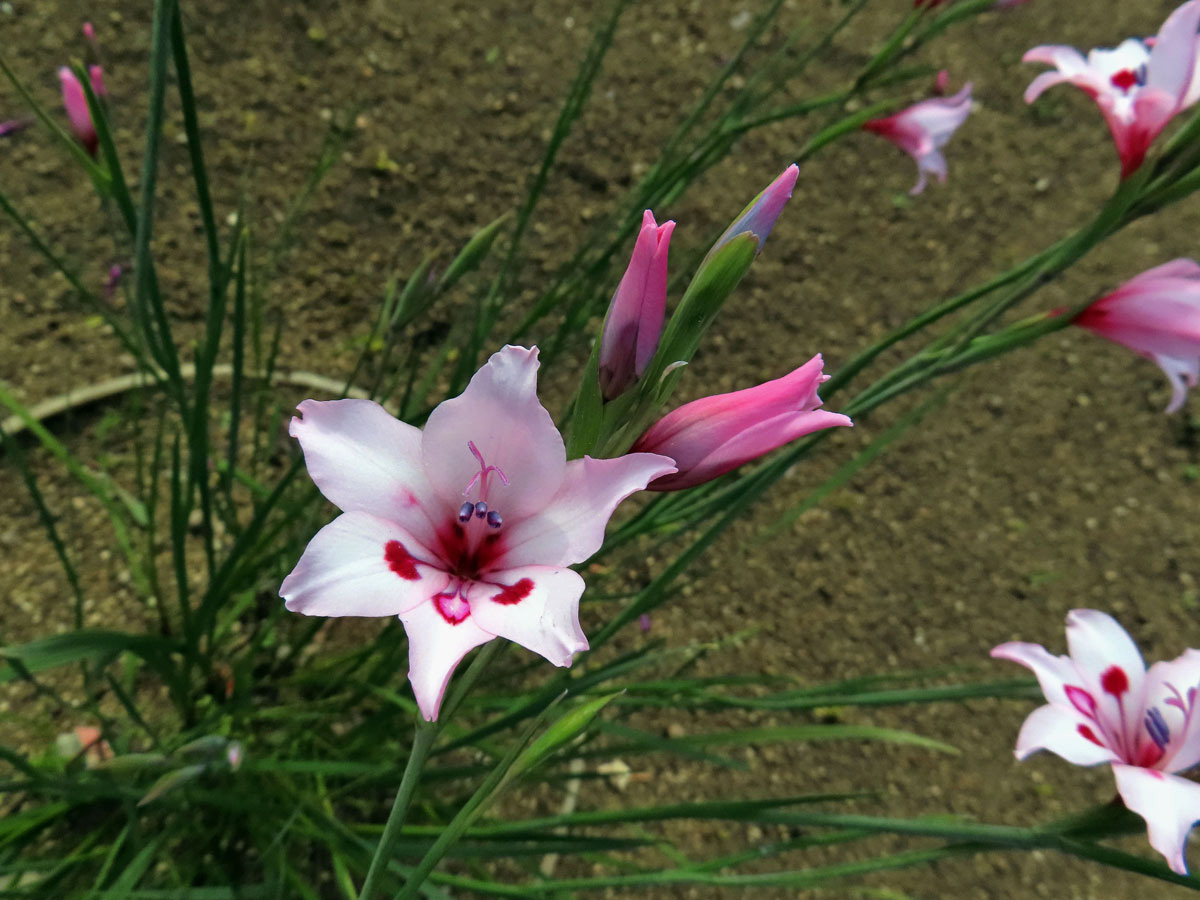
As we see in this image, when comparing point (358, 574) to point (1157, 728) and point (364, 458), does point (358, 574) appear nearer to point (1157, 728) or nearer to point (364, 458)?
point (364, 458)

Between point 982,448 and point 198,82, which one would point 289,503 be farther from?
point 982,448

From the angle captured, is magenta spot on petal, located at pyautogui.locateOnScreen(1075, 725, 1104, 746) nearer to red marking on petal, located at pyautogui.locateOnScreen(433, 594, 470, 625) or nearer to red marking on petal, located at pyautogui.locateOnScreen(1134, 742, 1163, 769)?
red marking on petal, located at pyautogui.locateOnScreen(1134, 742, 1163, 769)

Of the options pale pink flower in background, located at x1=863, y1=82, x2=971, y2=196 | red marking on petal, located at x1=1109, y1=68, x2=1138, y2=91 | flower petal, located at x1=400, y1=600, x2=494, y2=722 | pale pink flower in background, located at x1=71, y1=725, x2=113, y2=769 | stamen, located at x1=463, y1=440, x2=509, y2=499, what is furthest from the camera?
pale pink flower in background, located at x1=863, y1=82, x2=971, y2=196

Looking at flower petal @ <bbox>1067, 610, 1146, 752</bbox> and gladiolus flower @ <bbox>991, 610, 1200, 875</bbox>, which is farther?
flower petal @ <bbox>1067, 610, 1146, 752</bbox>

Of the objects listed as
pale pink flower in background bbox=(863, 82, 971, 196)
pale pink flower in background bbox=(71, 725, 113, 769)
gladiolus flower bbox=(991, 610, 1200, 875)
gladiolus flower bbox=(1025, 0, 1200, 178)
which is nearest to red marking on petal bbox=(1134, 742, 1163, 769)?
gladiolus flower bbox=(991, 610, 1200, 875)

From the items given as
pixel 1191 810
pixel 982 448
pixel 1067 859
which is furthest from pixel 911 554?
pixel 1191 810

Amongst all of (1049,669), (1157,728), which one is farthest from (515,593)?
(1157,728)
